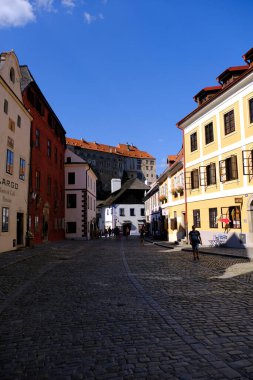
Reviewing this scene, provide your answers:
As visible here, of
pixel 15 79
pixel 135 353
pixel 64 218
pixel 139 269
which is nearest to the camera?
pixel 135 353

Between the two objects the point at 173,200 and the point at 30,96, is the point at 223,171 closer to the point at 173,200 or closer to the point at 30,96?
the point at 173,200

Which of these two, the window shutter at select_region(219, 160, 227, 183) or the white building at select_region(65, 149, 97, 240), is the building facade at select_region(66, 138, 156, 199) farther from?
the window shutter at select_region(219, 160, 227, 183)

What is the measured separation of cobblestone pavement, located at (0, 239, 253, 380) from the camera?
13.3 ft

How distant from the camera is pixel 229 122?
23.0m

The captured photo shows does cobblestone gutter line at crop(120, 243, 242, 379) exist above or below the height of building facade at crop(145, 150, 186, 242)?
below

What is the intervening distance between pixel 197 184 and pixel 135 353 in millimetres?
23922

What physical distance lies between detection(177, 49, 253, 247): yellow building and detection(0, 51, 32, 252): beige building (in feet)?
43.0

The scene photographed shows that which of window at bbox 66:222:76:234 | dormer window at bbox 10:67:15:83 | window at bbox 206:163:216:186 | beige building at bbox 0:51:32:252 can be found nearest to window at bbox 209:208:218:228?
window at bbox 206:163:216:186

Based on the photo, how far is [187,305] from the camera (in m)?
7.25

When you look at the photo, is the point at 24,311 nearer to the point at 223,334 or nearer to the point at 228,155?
the point at 223,334

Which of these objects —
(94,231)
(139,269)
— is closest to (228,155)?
(139,269)

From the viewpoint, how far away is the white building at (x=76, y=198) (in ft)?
149

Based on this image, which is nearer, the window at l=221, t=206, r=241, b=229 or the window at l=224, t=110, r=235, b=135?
the window at l=221, t=206, r=241, b=229

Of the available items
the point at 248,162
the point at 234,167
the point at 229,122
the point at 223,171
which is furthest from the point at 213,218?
the point at 229,122
